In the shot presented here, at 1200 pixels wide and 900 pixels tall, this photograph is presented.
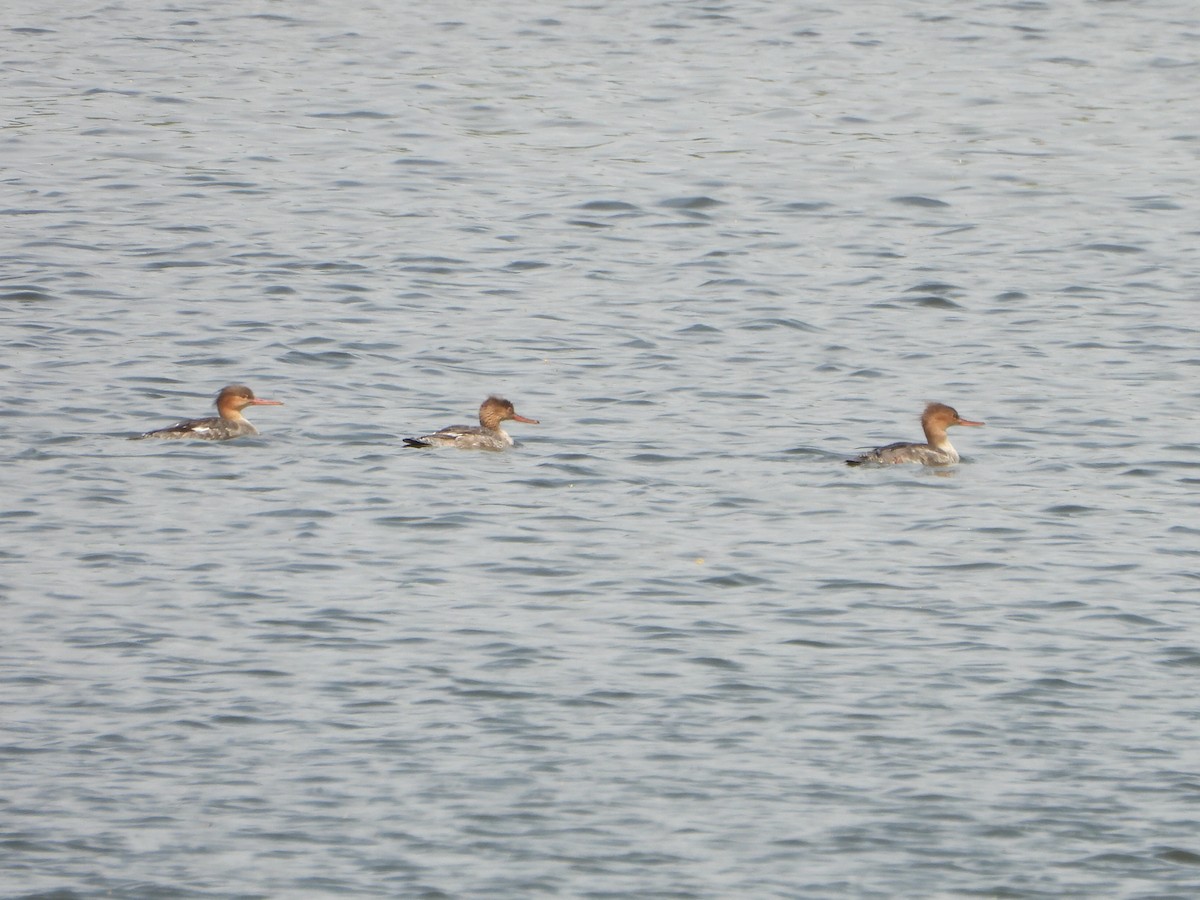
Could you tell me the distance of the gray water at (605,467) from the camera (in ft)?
30.0

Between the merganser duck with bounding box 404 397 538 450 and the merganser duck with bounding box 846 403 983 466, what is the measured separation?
2.31 metres

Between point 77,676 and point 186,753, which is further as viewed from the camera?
point 77,676

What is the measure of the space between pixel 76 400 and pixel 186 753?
6367mm

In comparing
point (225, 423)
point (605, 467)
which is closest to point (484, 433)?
point (605, 467)

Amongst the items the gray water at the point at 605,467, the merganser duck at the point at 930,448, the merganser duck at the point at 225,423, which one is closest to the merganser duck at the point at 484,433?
the gray water at the point at 605,467

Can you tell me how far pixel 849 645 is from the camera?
11109mm

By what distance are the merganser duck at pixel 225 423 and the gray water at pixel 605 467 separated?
0.41ft

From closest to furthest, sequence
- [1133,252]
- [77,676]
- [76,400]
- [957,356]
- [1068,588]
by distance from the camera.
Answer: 1. [77,676]
2. [1068,588]
3. [76,400]
4. [957,356]
5. [1133,252]

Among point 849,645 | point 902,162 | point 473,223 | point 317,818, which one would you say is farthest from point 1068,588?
point 902,162

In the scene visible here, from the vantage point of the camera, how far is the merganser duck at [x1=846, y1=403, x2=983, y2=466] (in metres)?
14.2

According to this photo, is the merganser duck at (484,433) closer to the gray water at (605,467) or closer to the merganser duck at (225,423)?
the gray water at (605,467)

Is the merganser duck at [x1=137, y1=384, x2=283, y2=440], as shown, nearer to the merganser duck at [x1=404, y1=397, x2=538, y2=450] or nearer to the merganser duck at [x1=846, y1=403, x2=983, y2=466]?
the merganser duck at [x1=404, y1=397, x2=538, y2=450]

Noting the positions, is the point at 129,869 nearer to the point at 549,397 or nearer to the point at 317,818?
the point at 317,818

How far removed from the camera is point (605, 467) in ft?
46.9
